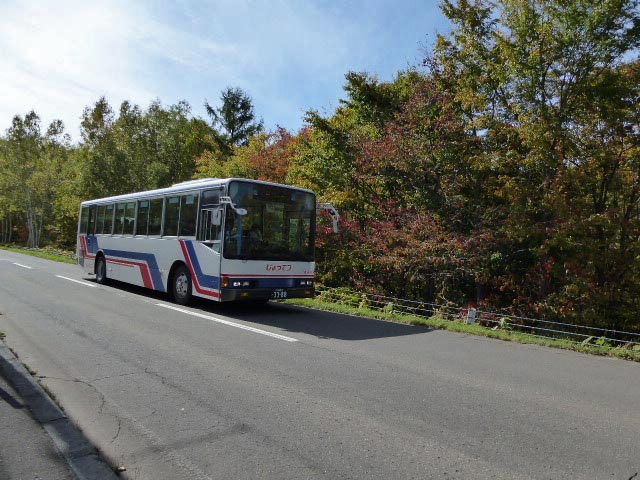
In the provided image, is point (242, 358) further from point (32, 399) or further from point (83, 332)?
point (83, 332)

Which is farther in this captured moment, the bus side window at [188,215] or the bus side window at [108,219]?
the bus side window at [108,219]

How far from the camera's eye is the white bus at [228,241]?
10.9m

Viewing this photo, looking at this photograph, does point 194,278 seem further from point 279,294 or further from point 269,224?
point 269,224

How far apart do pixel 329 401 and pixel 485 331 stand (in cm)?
590

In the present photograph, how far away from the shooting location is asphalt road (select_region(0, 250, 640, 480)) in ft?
→ 12.4

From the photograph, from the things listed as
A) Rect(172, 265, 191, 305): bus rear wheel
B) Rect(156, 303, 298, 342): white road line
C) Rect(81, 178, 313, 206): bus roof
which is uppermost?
Rect(81, 178, 313, 206): bus roof

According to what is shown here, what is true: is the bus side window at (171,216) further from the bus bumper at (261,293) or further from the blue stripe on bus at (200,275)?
the bus bumper at (261,293)

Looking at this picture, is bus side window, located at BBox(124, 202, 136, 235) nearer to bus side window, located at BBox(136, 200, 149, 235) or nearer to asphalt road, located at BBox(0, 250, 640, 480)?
bus side window, located at BBox(136, 200, 149, 235)

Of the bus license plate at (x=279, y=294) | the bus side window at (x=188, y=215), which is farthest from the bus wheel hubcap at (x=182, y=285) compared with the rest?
the bus license plate at (x=279, y=294)

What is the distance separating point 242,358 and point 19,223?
7415 centimetres

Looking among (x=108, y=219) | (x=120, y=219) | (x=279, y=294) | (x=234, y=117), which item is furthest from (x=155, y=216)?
(x=234, y=117)

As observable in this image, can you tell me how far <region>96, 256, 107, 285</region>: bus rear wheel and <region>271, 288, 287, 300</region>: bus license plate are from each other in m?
8.69

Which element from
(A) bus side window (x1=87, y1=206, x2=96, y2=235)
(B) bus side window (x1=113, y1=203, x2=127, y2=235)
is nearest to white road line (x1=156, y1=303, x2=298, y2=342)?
(B) bus side window (x1=113, y1=203, x2=127, y2=235)

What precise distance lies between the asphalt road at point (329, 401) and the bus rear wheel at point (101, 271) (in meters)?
7.76
